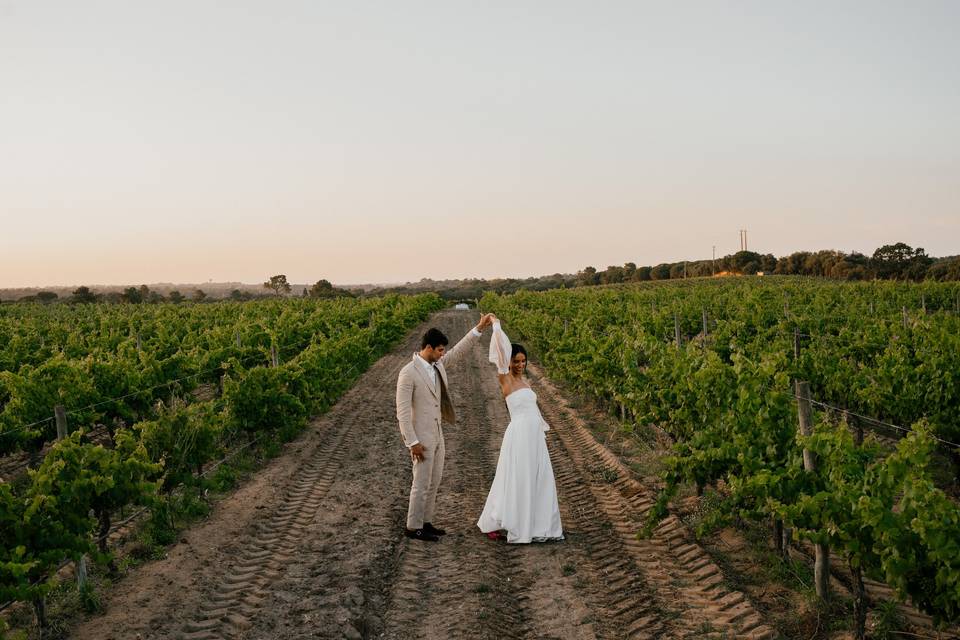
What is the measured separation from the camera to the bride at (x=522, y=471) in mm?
6008

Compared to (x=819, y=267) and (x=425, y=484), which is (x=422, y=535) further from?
(x=819, y=267)

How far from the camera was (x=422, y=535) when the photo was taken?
246 inches

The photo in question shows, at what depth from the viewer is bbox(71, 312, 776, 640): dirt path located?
15.4ft

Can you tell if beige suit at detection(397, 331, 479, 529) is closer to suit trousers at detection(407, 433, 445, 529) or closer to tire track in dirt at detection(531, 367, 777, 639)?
suit trousers at detection(407, 433, 445, 529)

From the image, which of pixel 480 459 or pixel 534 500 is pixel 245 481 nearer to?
pixel 480 459

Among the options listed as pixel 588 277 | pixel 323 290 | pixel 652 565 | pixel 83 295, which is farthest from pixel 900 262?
pixel 83 295

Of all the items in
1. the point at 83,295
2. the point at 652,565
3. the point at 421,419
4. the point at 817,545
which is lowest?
the point at 652,565

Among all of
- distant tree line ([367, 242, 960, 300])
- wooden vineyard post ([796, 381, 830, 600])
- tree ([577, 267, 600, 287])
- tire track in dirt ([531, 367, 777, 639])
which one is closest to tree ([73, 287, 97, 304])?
distant tree line ([367, 242, 960, 300])

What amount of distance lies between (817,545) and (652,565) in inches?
55.1

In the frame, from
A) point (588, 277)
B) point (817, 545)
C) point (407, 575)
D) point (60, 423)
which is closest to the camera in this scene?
point (817, 545)

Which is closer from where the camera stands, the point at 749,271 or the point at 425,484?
the point at 425,484

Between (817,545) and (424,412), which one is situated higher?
(424,412)

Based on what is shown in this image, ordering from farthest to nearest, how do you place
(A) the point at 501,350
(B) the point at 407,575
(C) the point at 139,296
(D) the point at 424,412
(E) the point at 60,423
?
1. (C) the point at 139,296
2. (D) the point at 424,412
3. (A) the point at 501,350
4. (E) the point at 60,423
5. (B) the point at 407,575

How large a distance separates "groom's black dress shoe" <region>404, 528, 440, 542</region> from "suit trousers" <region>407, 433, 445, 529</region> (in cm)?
4
